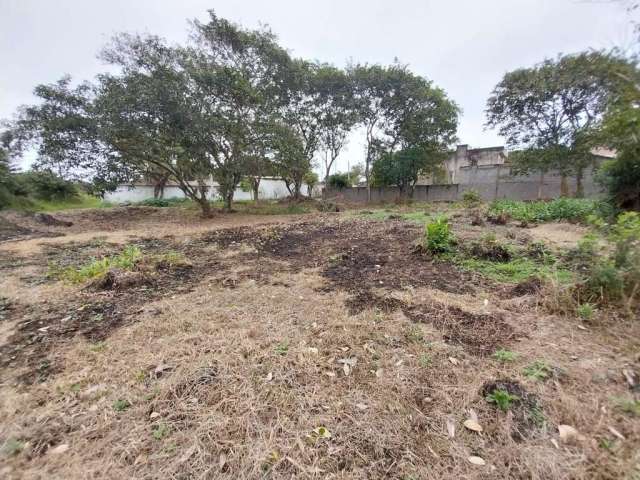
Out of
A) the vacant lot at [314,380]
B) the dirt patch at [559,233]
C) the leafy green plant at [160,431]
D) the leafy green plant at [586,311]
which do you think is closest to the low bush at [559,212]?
the dirt patch at [559,233]

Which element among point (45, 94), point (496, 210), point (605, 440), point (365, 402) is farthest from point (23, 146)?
point (496, 210)

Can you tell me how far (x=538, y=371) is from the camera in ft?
5.10

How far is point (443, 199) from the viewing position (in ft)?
50.8

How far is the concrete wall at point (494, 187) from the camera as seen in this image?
505 inches

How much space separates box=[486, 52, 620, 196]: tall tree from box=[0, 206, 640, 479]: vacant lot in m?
12.2

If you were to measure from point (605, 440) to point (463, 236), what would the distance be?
4064 millimetres

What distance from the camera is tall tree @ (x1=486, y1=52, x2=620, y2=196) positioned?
10664mm

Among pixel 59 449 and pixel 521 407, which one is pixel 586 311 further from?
pixel 59 449

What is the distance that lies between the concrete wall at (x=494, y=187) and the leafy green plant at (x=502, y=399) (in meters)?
14.8

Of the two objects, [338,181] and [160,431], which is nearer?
[160,431]

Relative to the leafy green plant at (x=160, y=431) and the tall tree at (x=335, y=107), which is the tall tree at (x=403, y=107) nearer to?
the tall tree at (x=335, y=107)

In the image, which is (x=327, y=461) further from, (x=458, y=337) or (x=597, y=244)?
(x=597, y=244)

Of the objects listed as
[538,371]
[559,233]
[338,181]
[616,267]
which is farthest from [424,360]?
[338,181]

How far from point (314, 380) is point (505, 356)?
1230 mm
